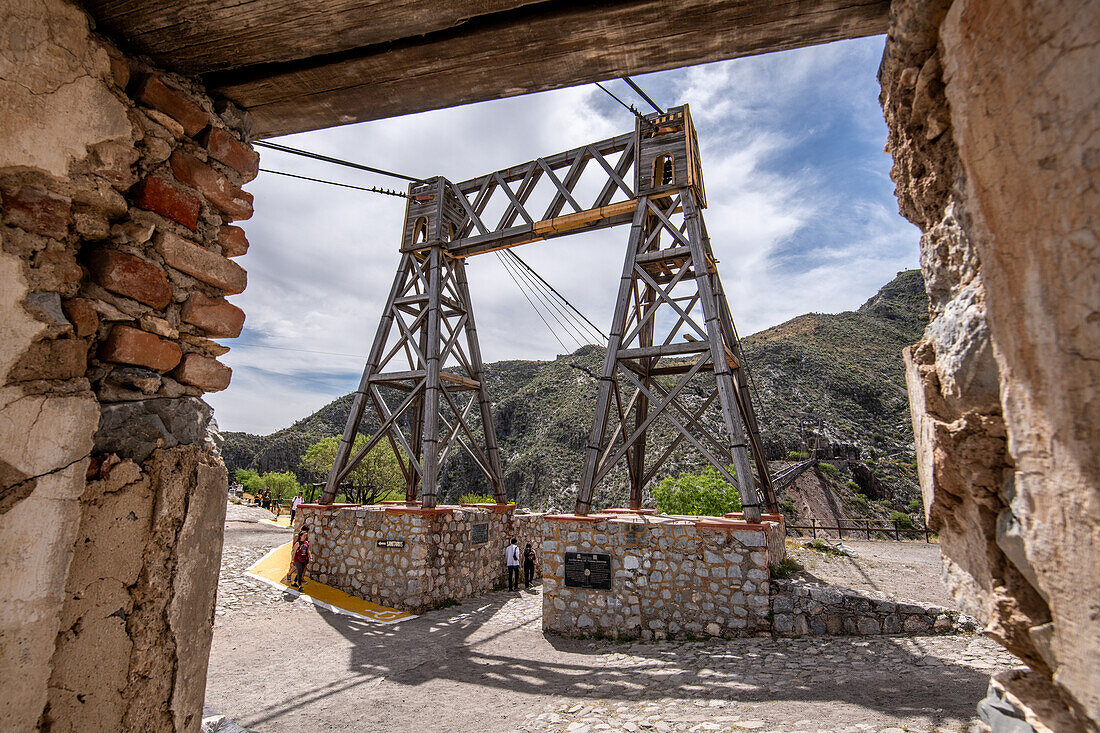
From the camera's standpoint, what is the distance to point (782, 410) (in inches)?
1487

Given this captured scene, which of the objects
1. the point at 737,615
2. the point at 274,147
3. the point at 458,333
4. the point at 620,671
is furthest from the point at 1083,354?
the point at 458,333

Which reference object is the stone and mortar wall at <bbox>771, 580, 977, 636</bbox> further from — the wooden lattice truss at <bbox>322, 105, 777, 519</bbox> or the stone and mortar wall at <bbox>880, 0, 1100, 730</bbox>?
the stone and mortar wall at <bbox>880, 0, 1100, 730</bbox>

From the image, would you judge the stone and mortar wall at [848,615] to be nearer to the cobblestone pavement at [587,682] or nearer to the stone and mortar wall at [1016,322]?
the cobblestone pavement at [587,682]

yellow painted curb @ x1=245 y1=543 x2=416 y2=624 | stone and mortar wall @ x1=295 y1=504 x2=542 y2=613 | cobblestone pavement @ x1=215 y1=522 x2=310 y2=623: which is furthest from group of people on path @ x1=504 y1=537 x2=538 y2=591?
cobblestone pavement @ x1=215 y1=522 x2=310 y2=623

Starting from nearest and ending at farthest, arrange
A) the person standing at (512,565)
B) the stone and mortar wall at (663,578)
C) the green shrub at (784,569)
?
the stone and mortar wall at (663,578)
the green shrub at (784,569)
the person standing at (512,565)

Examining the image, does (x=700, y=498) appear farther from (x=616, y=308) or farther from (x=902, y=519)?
(x=902, y=519)

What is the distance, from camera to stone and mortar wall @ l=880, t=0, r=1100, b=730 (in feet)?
3.56

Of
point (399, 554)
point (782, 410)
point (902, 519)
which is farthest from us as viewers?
point (782, 410)

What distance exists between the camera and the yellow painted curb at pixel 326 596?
30.0ft

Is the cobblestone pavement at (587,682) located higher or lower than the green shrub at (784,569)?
lower

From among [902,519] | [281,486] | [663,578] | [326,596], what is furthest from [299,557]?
[281,486]

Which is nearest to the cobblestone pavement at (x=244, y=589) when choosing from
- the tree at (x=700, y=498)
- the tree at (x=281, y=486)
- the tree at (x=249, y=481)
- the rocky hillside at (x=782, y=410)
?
the tree at (x=700, y=498)

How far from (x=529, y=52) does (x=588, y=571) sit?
6.83 meters

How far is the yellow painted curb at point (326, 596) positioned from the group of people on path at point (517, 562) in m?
2.83
